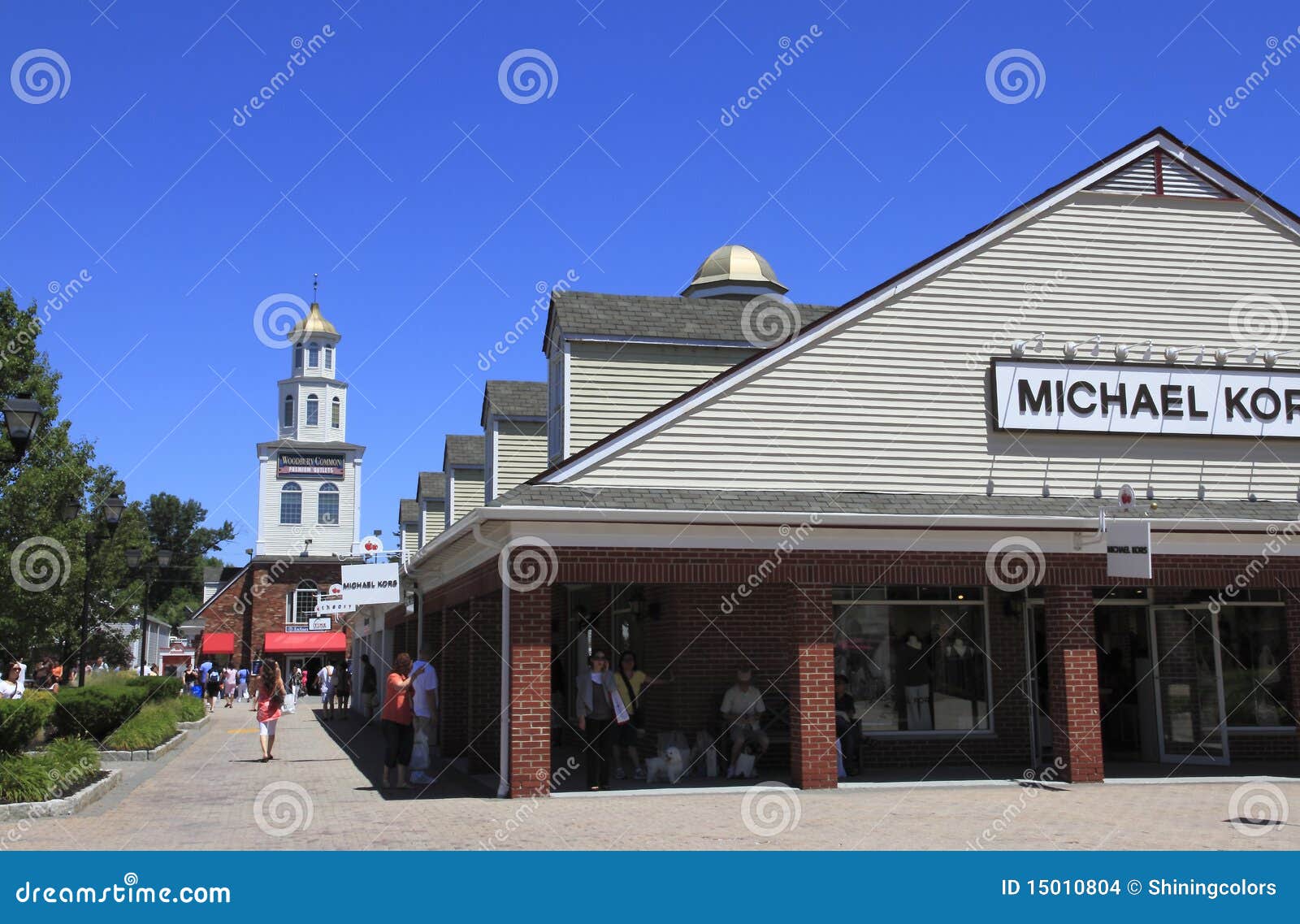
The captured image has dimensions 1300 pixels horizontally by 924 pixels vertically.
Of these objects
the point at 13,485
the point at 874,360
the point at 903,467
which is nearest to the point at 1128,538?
the point at 903,467

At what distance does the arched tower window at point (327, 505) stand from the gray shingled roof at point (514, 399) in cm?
4111

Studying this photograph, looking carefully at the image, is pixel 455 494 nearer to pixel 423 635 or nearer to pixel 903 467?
pixel 423 635

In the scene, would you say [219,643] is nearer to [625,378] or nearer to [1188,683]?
[625,378]

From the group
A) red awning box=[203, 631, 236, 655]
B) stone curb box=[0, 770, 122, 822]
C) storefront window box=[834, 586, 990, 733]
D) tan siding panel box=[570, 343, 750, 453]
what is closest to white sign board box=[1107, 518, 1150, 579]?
storefront window box=[834, 586, 990, 733]

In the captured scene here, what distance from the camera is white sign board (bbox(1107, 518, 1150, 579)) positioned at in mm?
14312

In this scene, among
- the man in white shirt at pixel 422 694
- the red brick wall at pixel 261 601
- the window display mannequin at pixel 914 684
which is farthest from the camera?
the red brick wall at pixel 261 601

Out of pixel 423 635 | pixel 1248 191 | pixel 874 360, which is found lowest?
pixel 423 635

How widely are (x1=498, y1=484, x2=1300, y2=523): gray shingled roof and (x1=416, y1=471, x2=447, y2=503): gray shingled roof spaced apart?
2011 centimetres

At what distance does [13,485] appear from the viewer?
26703 millimetres

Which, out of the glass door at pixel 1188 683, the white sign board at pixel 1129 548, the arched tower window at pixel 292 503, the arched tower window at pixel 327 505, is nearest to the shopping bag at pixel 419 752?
the white sign board at pixel 1129 548

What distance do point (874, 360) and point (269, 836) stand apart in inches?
383

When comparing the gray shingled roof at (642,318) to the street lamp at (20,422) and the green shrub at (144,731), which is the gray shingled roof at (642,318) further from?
the green shrub at (144,731)

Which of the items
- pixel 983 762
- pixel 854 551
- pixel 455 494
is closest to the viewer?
pixel 854 551

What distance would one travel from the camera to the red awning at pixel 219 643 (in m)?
62.5
